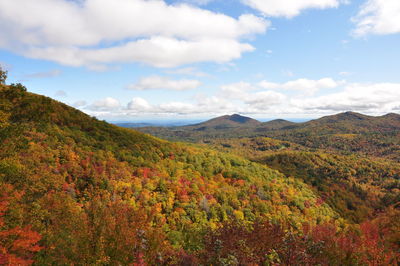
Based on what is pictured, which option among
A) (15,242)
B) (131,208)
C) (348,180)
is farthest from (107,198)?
(348,180)

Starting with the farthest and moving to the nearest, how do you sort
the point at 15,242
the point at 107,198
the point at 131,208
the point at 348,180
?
the point at 348,180, the point at 107,198, the point at 131,208, the point at 15,242

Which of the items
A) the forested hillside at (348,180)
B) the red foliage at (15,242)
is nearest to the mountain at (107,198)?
the red foliage at (15,242)

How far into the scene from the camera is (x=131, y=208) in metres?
Result: 26.6

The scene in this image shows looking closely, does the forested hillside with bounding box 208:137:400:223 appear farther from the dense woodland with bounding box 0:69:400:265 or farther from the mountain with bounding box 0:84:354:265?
the mountain with bounding box 0:84:354:265

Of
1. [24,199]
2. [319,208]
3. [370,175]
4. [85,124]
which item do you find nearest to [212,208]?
[24,199]

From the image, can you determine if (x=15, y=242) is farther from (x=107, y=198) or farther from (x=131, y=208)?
(x=107, y=198)

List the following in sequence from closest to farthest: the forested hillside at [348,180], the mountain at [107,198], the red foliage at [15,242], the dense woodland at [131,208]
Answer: the red foliage at [15,242], the dense woodland at [131,208], the mountain at [107,198], the forested hillside at [348,180]

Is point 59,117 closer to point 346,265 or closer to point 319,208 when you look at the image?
point 346,265

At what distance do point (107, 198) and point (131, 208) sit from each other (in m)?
8.17

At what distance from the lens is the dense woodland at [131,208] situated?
18.7 meters

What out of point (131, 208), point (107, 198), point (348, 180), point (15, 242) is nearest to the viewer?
point (15, 242)

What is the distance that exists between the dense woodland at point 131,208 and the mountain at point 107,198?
154 mm

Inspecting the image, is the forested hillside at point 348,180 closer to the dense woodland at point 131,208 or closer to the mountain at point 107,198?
→ the dense woodland at point 131,208

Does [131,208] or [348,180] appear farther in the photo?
[348,180]
